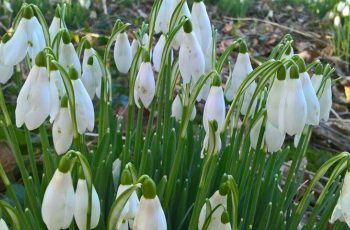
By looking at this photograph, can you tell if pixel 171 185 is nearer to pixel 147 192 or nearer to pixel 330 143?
pixel 147 192

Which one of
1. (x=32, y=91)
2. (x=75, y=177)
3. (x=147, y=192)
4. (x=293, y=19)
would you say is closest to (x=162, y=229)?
(x=147, y=192)

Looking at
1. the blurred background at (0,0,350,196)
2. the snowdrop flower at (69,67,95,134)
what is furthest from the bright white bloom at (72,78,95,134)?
the blurred background at (0,0,350,196)

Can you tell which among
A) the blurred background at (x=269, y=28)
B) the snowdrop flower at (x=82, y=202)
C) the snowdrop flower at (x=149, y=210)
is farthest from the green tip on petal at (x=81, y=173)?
the blurred background at (x=269, y=28)

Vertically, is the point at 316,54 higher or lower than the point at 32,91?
lower

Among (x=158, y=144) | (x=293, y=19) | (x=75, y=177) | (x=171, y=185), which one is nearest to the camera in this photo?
(x=171, y=185)

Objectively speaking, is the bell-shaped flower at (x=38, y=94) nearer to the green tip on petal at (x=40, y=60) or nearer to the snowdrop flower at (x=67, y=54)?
Result: the green tip on petal at (x=40, y=60)

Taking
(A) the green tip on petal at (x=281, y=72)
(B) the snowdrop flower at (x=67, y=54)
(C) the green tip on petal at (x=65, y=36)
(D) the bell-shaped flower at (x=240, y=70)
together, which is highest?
(C) the green tip on petal at (x=65, y=36)
